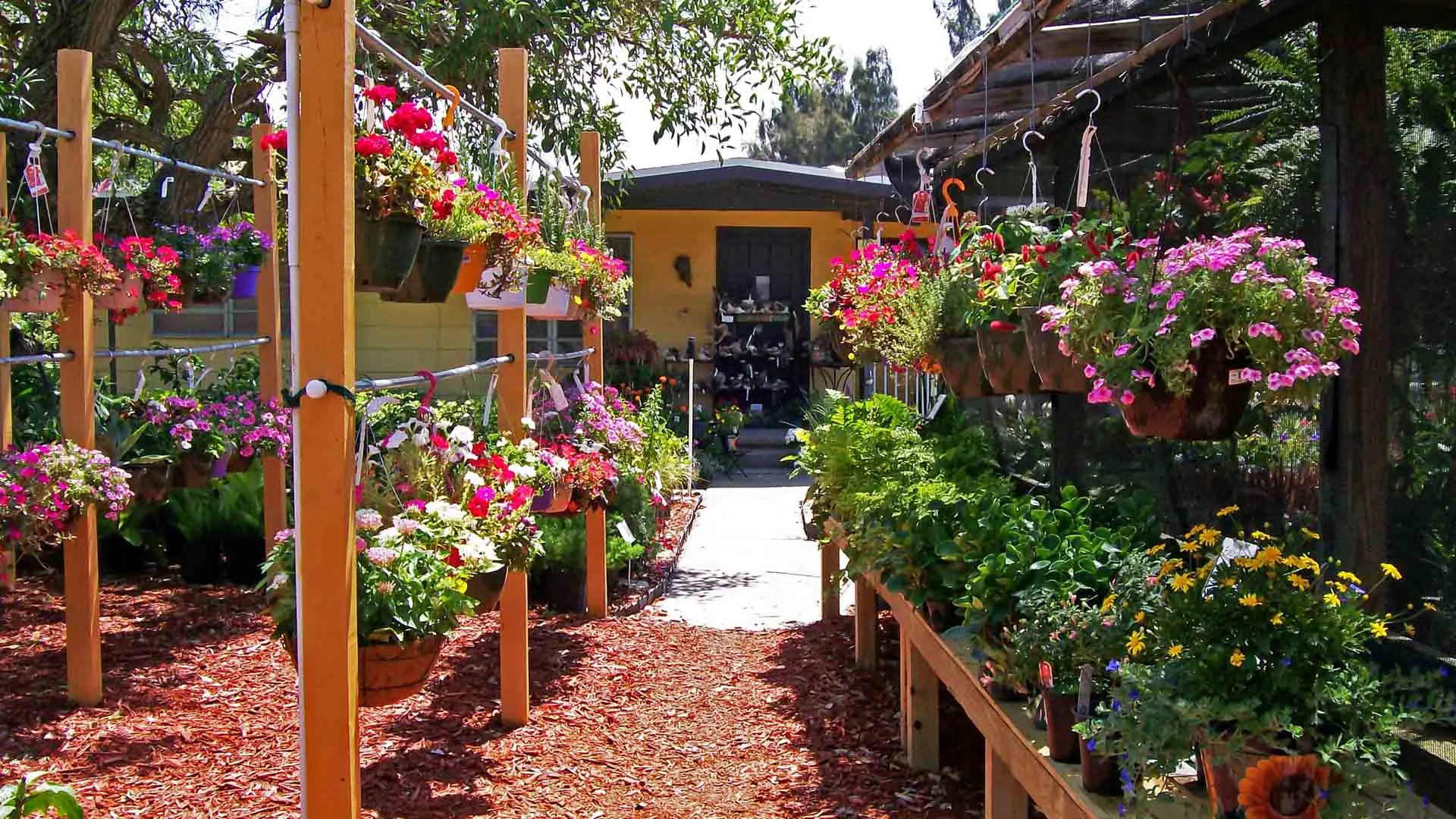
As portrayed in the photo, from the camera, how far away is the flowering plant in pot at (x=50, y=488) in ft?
15.1

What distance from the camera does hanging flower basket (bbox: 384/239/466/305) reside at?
3396 millimetres

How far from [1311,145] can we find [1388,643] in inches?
50.5

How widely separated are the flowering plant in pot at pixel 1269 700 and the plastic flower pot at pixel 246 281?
5.21m

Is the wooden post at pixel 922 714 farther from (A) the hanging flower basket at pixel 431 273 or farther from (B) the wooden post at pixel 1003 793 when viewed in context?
(A) the hanging flower basket at pixel 431 273

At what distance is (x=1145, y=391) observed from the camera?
2617 mm

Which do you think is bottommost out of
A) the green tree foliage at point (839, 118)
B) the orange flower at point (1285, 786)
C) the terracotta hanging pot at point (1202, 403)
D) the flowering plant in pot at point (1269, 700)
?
the orange flower at point (1285, 786)

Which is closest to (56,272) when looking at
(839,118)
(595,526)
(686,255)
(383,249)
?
(383,249)

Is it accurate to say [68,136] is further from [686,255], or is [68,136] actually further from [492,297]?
[686,255]

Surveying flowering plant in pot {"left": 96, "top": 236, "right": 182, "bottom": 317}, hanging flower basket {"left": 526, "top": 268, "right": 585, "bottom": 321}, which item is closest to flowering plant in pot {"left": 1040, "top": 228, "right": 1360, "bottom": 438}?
hanging flower basket {"left": 526, "top": 268, "right": 585, "bottom": 321}

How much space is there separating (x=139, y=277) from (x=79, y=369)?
63cm

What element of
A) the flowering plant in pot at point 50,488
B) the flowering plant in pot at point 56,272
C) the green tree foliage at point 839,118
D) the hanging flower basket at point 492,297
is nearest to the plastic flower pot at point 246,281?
the flowering plant in pot at point 56,272

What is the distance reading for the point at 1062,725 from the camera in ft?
9.33

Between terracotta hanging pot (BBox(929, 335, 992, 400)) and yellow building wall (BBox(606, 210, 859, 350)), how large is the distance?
33.2 ft

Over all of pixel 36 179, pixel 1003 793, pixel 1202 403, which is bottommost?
pixel 1003 793
